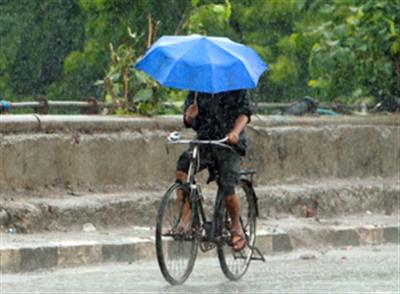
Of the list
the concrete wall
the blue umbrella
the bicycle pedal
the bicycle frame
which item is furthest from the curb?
the blue umbrella

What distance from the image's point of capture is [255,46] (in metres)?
40.6

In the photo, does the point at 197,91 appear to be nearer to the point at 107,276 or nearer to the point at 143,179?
the point at 107,276

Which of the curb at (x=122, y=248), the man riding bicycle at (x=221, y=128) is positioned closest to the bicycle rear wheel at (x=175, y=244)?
the man riding bicycle at (x=221, y=128)

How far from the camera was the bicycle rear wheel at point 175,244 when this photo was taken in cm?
1044

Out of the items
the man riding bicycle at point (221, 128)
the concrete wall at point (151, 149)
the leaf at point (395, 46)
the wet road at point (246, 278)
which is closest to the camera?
the wet road at point (246, 278)

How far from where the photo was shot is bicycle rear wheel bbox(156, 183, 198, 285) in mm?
10438

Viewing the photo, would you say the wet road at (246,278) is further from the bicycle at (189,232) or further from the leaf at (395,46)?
the leaf at (395,46)

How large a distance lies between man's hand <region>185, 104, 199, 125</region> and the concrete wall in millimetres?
2401

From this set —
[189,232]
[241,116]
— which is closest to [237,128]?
[241,116]

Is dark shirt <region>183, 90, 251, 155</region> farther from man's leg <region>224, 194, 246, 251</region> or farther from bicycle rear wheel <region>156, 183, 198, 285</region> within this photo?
bicycle rear wheel <region>156, 183, 198, 285</region>

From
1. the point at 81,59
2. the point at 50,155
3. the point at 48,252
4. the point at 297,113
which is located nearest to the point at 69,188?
the point at 50,155

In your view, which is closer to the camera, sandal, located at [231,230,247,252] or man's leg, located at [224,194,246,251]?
man's leg, located at [224,194,246,251]

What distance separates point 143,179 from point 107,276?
3.01 m

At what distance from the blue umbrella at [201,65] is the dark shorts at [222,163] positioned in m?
0.52
